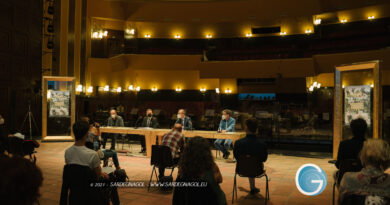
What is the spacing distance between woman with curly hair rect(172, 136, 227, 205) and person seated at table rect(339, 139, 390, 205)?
3.10 ft

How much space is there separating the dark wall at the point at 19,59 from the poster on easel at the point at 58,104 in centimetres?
201

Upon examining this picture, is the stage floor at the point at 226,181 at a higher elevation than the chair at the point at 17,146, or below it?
below

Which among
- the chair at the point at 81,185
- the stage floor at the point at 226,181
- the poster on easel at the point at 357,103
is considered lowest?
the stage floor at the point at 226,181

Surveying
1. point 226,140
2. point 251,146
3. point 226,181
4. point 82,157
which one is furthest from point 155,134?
point 82,157

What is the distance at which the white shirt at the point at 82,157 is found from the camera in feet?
9.28

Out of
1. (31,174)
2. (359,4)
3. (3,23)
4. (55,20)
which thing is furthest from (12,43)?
(359,4)

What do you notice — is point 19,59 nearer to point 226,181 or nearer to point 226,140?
point 226,140

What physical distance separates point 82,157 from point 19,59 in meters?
10.5

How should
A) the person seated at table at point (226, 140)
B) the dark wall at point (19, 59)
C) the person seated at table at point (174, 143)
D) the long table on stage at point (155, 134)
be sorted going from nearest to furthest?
the person seated at table at point (174, 143) → the long table on stage at point (155, 134) → the person seated at table at point (226, 140) → the dark wall at point (19, 59)

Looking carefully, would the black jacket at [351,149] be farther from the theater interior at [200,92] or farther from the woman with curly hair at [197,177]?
the woman with curly hair at [197,177]

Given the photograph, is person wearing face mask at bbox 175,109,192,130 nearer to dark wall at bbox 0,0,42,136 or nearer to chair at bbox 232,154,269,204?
chair at bbox 232,154,269,204

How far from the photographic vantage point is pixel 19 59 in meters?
11.7

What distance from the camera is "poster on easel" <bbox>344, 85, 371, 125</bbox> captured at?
6.56 m

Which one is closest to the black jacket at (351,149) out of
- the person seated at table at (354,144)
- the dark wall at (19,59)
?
the person seated at table at (354,144)
